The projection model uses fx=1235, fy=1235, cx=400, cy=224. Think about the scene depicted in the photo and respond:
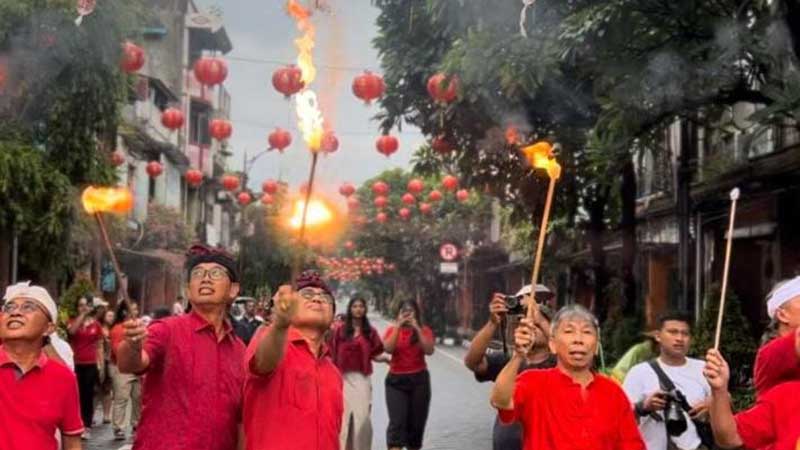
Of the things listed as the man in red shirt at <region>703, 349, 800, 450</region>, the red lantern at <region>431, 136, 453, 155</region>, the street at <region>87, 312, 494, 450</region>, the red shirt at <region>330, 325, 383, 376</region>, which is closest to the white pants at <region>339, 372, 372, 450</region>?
the red shirt at <region>330, 325, 383, 376</region>

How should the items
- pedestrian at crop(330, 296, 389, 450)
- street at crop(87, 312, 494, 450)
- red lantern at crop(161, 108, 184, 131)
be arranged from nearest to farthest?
pedestrian at crop(330, 296, 389, 450) → street at crop(87, 312, 494, 450) → red lantern at crop(161, 108, 184, 131)

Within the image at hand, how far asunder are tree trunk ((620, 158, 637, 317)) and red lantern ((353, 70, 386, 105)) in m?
6.06

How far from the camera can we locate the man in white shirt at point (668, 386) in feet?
21.1

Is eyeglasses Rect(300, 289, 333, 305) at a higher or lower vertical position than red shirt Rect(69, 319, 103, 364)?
higher

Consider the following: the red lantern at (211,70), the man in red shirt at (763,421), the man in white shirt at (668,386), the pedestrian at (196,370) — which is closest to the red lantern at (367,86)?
the red lantern at (211,70)

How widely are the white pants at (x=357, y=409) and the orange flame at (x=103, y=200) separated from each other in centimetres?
419

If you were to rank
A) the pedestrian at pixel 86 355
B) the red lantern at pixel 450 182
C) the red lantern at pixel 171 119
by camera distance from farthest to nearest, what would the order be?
the red lantern at pixel 450 182 → the red lantern at pixel 171 119 → the pedestrian at pixel 86 355

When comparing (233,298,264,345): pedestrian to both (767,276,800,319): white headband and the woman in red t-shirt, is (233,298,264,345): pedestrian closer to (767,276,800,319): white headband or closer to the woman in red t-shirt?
the woman in red t-shirt

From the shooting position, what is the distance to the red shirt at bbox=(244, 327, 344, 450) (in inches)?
195

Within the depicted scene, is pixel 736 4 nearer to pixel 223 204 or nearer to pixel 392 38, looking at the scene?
pixel 392 38

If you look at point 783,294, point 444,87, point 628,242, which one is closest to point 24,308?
point 783,294

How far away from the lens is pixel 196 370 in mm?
5238

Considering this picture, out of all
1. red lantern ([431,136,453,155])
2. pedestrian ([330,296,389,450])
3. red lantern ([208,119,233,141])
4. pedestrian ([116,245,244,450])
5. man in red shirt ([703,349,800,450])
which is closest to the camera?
man in red shirt ([703,349,800,450])

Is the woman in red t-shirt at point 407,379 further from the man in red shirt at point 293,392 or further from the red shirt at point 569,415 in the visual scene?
the red shirt at point 569,415
